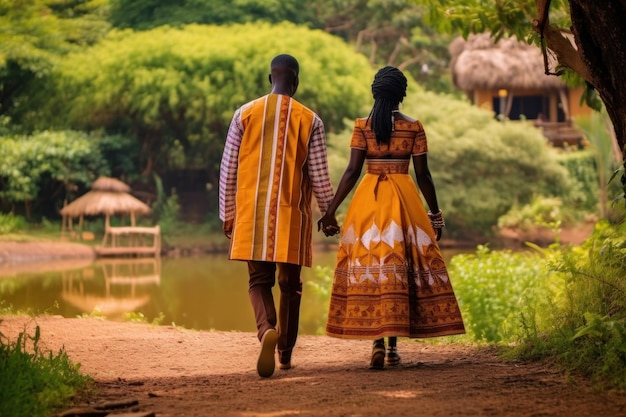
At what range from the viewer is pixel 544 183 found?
968 inches

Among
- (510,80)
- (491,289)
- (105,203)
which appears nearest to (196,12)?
(105,203)

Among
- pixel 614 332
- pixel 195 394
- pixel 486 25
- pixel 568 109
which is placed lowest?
pixel 195 394

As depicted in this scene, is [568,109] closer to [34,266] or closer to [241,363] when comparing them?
[34,266]

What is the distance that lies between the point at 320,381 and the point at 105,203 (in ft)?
63.4

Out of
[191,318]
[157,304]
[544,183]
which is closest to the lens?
[191,318]

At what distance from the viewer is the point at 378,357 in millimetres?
5855

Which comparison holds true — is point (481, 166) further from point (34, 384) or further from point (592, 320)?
point (34, 384)

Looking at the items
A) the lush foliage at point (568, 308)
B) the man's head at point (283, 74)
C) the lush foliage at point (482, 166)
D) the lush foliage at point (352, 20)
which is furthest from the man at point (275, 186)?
the lush foliage at point (352, 20)

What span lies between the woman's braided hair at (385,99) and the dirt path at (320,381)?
128 cm

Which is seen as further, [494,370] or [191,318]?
[191,318]

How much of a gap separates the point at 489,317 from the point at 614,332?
468cm

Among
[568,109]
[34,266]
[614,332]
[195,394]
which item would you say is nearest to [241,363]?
[195,394]

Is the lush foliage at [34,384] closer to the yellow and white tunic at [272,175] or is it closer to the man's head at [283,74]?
the yellow and white tunic at [272,175]

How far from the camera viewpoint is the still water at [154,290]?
13.7 metres
